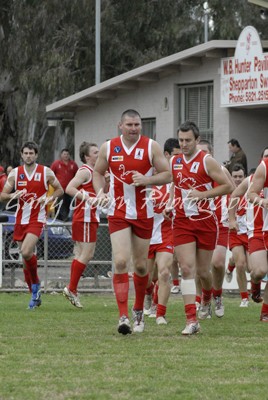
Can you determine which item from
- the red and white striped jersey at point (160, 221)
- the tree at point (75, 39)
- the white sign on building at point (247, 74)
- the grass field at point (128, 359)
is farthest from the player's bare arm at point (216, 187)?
the tree at point (75, 39)

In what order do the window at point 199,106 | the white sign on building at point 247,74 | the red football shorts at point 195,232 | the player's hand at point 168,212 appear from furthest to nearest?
1. the window at point 199,106
2. the white sign on building at point 247,74
3. the player's hand at point 168,212
4. the red football shorts at point 195,232

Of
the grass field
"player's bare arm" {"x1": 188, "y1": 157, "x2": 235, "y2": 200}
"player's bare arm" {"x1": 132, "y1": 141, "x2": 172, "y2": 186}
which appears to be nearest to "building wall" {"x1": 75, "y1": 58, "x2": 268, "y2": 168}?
the grass field

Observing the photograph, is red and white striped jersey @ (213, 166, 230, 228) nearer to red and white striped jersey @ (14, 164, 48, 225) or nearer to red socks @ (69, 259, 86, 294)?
red socks @ (69, 259, 86, 294)

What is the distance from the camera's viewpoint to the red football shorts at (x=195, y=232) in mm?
11836

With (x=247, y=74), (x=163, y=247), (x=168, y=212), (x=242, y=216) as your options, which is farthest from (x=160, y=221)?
(x=247, y=74)

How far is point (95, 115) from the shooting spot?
31.3m

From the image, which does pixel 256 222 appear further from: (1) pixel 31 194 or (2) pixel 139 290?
(1) pixel 31 194

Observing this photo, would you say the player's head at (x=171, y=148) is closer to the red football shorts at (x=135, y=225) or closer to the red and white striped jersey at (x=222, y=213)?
the red and white striped jersey at (x=222, y=213)

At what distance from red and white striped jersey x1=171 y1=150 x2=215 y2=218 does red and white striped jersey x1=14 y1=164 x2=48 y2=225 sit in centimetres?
377

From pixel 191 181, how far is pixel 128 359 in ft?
9.26

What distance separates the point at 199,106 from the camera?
90.8 feet

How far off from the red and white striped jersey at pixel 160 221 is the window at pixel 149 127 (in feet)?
50.2

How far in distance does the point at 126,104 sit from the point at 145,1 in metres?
12.6

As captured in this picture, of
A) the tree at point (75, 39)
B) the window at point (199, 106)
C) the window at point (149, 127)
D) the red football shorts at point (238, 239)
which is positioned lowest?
the red football shorts at point (238, 239)
